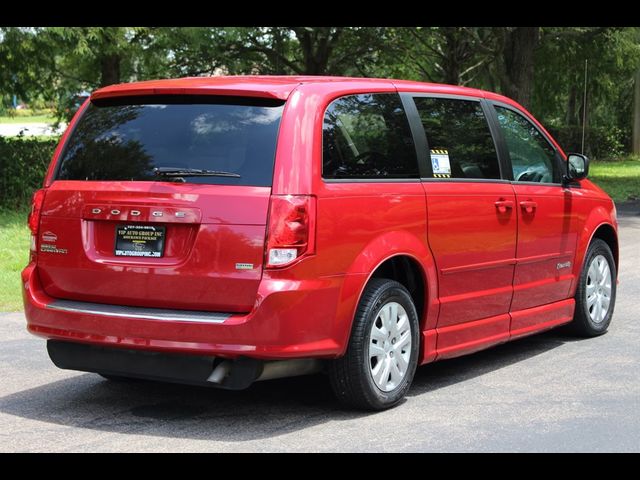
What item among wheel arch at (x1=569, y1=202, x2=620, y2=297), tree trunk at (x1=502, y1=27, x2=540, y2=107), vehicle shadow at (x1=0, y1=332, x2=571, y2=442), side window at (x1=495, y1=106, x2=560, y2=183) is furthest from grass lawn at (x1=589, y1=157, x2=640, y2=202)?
vehicle shadow at (x1=0, y1=332, x2=571, y2=442)

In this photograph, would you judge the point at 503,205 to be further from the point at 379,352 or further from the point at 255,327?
the point at 255,327

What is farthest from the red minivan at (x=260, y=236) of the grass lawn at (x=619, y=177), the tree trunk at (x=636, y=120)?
the tree trunk at (x=636, y=120)

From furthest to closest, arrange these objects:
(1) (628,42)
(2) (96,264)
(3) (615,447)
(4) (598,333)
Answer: (1) (628,42) → (4) (598,333) → (2) (96,264) → (3) (615,447)

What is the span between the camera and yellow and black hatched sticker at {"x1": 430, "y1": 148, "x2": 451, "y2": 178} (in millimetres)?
6652

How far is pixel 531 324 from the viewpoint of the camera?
7.62 m

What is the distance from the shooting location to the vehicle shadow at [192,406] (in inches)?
225

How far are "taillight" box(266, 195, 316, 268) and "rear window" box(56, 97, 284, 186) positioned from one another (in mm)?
152

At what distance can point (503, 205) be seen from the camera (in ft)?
23.5

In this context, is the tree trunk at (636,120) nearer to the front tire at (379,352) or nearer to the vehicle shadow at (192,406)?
the vehicle shadow at (192,406)

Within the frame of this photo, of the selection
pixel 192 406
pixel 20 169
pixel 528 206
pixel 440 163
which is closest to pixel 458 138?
pixel 440 163

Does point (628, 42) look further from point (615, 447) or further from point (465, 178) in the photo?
point (615, 447)
